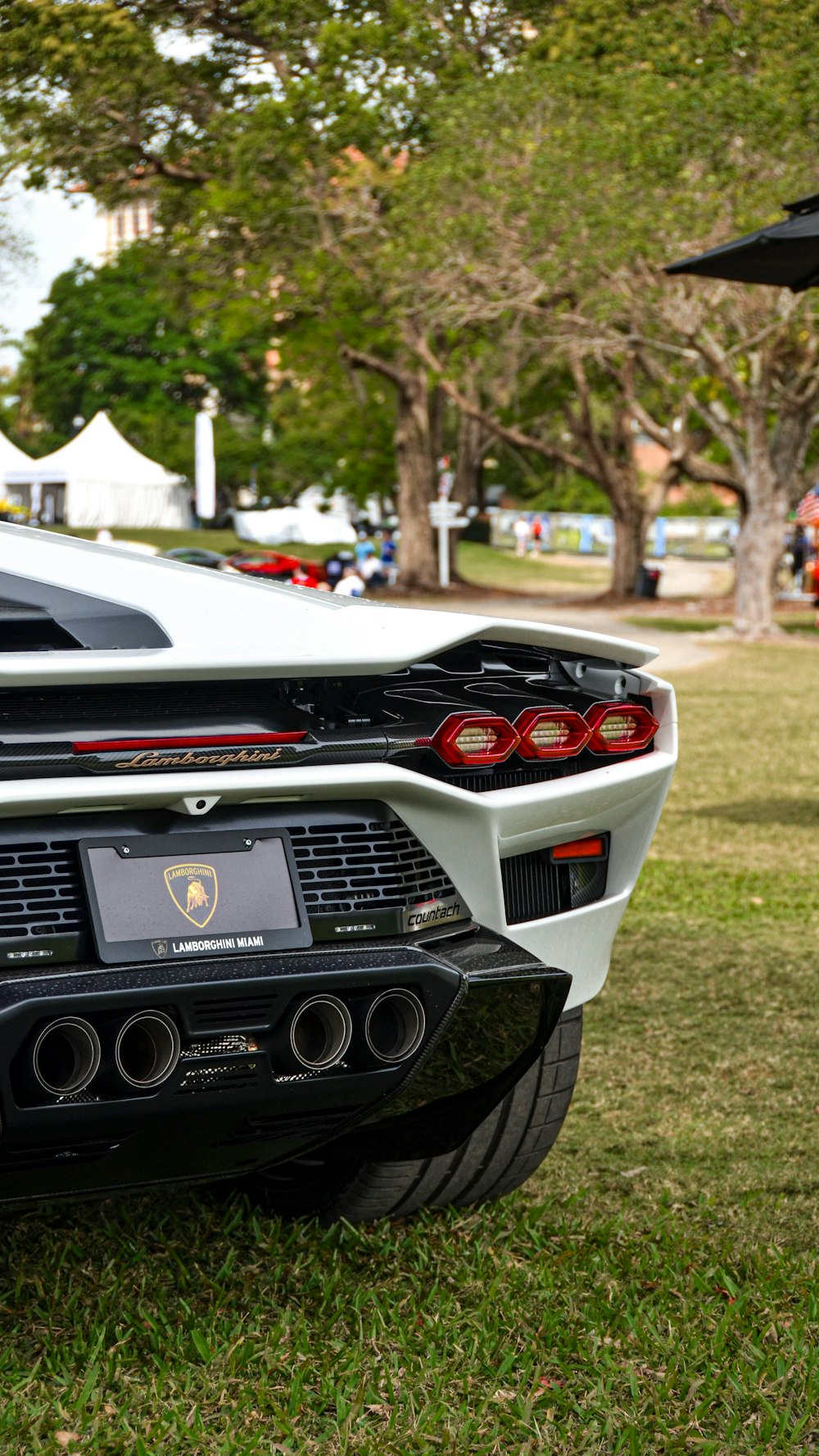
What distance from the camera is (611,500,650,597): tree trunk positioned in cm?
3784

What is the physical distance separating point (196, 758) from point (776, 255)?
14.9 ft

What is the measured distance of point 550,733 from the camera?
2.85m

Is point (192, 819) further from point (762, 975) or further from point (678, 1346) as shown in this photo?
point (762, 975)

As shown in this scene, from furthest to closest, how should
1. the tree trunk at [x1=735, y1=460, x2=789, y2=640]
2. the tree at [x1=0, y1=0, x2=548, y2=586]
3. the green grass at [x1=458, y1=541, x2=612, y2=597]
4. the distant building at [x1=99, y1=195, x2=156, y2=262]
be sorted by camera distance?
the green grass at [x1=458, y1=541, x2=612, y2=597]
the distant building at [x1=99, y1=195, x2=156, y2=262]
the tree at [x1=0, y1=0, x2=548, y2=586]
the tree trunk at [x1=735, y1=460, x2=789, y2=640]

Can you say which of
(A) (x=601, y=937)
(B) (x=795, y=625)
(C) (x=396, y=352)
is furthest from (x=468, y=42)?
(A) (x=601, y=937)

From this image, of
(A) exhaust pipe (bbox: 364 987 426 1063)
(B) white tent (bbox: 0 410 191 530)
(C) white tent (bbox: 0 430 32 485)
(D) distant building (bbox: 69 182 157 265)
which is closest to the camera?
(A) exhaust pipe (bbox: 364 987 426 1063)

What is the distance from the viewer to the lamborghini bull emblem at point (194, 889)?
2.44 metres

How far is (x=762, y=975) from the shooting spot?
5.72 meters

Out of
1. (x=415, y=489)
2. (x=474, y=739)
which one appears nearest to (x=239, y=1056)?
(x=474, y=739)

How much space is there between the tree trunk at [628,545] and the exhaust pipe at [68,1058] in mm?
36097

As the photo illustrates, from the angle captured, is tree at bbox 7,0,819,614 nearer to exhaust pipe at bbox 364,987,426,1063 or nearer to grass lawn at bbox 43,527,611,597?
grass lawn at bbox 43,527,611,597

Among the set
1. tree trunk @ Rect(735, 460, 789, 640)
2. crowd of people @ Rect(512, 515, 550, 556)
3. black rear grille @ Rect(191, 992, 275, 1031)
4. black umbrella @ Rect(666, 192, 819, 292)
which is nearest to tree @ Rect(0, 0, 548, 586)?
tree trunk @ Rect(735, 460, 789, 640)

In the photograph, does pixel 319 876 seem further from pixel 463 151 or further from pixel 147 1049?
pixel 463 151

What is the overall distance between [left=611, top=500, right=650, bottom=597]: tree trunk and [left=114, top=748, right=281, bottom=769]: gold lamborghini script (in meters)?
35.8
